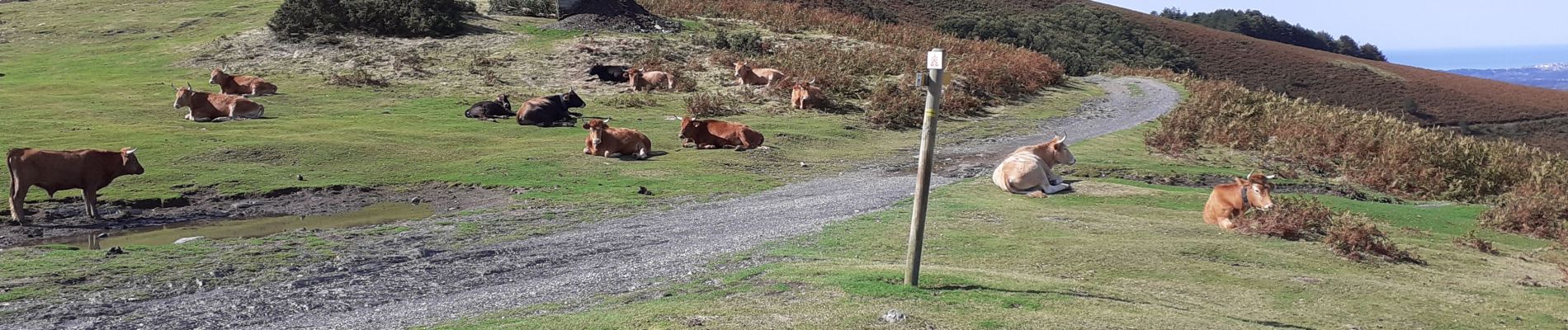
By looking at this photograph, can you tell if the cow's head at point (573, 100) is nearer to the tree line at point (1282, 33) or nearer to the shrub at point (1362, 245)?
the shrub at point (1362, 245)

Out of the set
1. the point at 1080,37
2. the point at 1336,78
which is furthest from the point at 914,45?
the point at 1336,78

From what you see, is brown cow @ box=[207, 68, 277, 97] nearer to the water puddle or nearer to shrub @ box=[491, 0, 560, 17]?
the water puddle

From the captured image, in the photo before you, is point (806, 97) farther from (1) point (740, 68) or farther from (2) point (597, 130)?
(2) point (597, 130)

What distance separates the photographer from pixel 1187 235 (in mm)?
14539

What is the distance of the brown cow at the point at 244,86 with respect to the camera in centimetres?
2805

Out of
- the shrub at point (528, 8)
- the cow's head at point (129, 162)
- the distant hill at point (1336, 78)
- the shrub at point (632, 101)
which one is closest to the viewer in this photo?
the cow's head at point (129, 162)

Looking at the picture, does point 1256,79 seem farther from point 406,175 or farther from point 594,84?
point 406,175

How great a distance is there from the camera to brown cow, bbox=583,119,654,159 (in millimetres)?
21484

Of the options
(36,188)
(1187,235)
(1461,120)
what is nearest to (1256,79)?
(1461,120)

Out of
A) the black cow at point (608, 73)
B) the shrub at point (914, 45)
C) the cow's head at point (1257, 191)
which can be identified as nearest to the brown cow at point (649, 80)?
the black cow at point (608, 73)

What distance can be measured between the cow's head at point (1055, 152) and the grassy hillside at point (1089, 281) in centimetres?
273

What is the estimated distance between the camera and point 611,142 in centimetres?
2153

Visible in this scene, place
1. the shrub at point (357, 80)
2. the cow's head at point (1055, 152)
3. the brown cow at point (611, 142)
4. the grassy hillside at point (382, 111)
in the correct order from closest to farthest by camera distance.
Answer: the grassy hillside at point (382, 111), the cow's head at point (1055, 152), the brown cow at point (611, 142), the shrub at point (357, 80)

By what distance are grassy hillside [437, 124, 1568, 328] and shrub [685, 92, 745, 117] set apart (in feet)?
38.5
